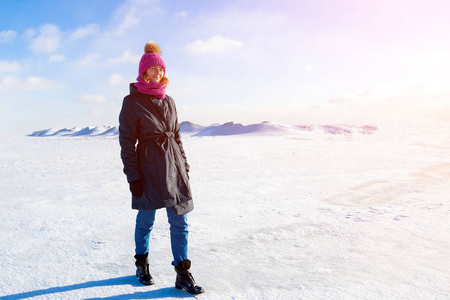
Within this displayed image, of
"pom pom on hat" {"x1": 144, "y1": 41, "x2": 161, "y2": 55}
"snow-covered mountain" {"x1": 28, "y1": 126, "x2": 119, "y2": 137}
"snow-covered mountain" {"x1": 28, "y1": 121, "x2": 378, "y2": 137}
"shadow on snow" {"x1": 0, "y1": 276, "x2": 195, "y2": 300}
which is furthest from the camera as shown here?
"snow-covered mountain" {"x1": 28, "y1": 126, "x2": 119, "y2": 137}

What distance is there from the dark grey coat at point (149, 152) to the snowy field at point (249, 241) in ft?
2.06

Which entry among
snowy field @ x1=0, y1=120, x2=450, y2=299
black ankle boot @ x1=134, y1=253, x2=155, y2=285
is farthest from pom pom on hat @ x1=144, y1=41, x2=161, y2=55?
snowy field @ x1=0, y1=120, x2=450, y2=299

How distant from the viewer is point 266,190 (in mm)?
5730

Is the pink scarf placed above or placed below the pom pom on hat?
below

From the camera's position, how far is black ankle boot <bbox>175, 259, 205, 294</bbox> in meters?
2.17

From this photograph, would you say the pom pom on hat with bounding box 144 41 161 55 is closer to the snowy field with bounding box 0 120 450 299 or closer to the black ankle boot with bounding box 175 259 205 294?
the black ankle boot with bounding box 175 259 205 294

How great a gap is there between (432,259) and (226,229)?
1.90 meters

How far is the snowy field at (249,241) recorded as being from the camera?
2275 mm

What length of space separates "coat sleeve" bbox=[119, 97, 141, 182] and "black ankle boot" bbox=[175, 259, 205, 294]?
2.20 feet

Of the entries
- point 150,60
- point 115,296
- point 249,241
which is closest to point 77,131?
point 249,241

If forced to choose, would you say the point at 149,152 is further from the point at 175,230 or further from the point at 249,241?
the point at 249,241

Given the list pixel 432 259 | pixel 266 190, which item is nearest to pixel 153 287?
pixel 432 259

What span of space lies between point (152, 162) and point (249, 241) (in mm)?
1465

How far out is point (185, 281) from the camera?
2219 millimetres
